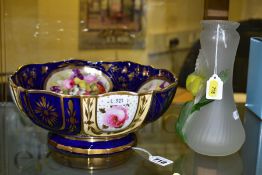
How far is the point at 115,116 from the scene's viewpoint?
0.66 metres

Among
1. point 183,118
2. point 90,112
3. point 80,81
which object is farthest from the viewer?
point 80,81

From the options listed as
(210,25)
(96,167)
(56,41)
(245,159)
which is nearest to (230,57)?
(210,25)

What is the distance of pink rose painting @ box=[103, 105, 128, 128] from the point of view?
658 millimetres

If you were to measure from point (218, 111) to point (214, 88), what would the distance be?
41mm

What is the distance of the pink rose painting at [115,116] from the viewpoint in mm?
658

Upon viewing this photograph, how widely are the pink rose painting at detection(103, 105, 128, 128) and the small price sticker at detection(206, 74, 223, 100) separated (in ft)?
0.47

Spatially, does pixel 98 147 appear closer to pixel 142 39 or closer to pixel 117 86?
pixel 117 86

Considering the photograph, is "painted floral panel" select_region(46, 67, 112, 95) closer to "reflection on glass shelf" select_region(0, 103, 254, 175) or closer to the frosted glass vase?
"reflection on glass shelf" select_region(0, 103, 254, 175)

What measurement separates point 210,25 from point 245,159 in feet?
0.74

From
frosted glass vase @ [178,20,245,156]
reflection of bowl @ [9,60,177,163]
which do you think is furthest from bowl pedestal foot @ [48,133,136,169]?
frosted glass vase @ [178,20,245,156]

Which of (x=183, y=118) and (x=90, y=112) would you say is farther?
(x=183, y=118)

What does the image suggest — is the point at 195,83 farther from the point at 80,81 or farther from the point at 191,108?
the point at 80,81

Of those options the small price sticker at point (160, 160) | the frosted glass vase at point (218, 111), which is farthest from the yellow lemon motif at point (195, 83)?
the small price sticker at point (160, 160)

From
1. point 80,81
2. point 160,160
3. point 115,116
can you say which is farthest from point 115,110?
point 80,81
